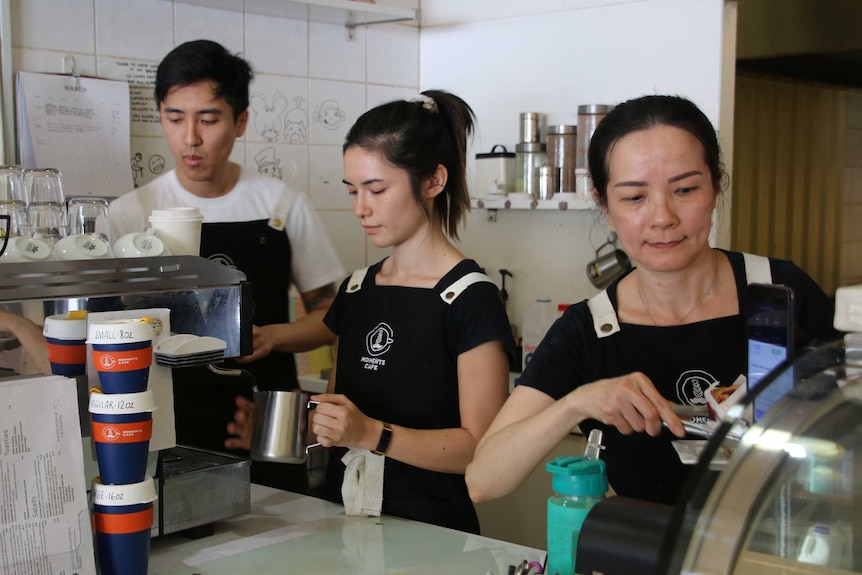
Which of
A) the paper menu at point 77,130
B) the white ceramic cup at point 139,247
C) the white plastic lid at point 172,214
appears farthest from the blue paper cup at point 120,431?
the paper menu at point 77,130

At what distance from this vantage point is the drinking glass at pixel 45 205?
5.35 feet

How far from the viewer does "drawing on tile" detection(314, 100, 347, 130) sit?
3305 mm

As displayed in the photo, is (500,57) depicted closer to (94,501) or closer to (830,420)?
(94,501)

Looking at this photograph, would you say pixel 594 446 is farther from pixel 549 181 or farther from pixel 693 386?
pixel 549 181

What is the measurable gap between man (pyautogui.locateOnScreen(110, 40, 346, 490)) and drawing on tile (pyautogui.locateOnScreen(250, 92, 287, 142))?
692mm

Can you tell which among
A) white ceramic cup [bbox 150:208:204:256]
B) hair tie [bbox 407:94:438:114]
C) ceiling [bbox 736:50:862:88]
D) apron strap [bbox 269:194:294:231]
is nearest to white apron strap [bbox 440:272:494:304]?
hair tie [bbox 407:94:438:114]

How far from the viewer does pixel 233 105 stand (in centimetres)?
234

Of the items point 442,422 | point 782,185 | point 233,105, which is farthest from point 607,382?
point 782,185

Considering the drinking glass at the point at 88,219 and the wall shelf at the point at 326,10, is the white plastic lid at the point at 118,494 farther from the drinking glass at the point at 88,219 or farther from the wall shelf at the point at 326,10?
the wall shelf at the point at 326,10

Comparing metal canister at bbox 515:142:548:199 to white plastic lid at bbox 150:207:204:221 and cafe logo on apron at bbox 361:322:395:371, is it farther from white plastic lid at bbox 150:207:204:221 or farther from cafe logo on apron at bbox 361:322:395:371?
white plastic lid at bbox 150:207:204:221

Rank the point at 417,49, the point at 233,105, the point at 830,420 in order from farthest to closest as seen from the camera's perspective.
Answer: the point at 417,49 → the point at 233,105 → the point at 830,420

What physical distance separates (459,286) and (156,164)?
135 cm

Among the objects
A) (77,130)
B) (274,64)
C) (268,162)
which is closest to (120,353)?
(77,130)

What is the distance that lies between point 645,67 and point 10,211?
2.00 m
